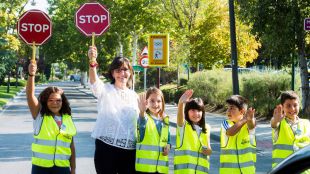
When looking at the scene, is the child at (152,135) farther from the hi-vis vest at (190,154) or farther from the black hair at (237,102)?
the black hair at (237,102)

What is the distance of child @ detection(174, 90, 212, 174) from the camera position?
19.4 ft

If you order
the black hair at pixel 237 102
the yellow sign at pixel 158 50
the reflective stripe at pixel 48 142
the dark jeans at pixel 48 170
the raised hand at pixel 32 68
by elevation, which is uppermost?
the yellow sign at pixel 158 50

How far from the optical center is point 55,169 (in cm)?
545

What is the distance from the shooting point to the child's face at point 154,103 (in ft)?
18.9

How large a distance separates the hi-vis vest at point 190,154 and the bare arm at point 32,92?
4.69ft

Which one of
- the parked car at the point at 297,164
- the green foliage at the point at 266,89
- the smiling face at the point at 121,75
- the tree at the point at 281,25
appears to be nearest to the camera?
the parked car at the point at 297,164

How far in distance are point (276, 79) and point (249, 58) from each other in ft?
47.0

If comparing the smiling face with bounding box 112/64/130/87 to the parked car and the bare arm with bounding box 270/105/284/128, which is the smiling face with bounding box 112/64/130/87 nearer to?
the bare arm with bounding box 270/105/284/128

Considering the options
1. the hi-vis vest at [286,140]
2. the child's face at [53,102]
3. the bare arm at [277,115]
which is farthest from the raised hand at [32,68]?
the hi-vis vest at [286,140]

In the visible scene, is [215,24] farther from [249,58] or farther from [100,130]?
[100,130]

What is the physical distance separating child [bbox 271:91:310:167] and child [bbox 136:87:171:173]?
3.62 feet

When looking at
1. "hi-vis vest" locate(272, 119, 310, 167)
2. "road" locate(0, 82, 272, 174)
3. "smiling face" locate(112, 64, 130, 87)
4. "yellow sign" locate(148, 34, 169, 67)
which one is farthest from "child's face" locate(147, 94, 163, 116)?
"yellow sign" locate(148, 34, 169, 67)

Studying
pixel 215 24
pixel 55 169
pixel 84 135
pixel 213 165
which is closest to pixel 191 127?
pixel 55 169

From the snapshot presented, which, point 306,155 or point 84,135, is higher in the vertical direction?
point 306,155
